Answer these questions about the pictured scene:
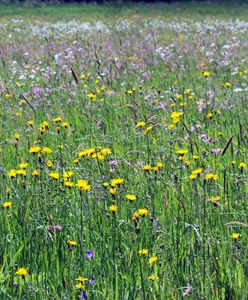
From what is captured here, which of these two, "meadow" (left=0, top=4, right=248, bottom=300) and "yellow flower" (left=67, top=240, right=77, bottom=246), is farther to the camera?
"yellow flower" (left=67, top=240, right=77, bottom=246)

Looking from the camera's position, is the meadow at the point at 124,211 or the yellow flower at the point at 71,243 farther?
the yellow flower at the point at 71,243

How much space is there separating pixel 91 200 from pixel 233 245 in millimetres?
977

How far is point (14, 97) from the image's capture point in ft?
20.6

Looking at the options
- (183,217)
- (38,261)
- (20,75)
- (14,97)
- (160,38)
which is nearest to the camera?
(38,261)

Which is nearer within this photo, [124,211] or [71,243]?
[71,243]

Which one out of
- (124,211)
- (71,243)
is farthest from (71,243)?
(124,211)

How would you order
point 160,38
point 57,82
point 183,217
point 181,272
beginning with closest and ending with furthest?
1. point 181,272
2. point 183,217
3. point 57,82
4. point 160,38

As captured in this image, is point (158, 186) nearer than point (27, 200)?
No

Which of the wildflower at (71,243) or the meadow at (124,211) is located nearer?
the meadow at (124,211)

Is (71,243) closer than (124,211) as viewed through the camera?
Yes

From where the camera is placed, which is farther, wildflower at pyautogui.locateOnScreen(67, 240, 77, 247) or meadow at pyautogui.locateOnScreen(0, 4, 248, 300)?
wildflower at pyautogui.locateOnScreen(67, 240, 77, 247)

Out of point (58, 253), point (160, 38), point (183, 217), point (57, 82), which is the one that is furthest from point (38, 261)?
point (160, 38)

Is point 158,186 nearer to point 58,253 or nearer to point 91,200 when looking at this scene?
point 91,200

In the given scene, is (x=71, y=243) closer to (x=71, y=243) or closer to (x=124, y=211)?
(x=71, y=243)
